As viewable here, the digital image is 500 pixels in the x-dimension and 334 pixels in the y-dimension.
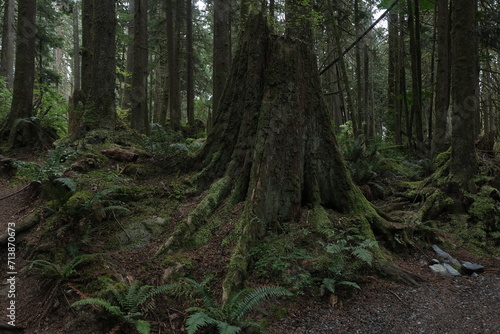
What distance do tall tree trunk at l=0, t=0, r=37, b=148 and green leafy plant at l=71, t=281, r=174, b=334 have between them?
23.2 feet

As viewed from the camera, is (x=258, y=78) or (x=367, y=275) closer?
(x=367, y=275)

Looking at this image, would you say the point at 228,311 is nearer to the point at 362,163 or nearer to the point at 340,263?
the point at 340,263

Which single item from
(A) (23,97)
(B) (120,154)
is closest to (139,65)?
(A) (23,97)

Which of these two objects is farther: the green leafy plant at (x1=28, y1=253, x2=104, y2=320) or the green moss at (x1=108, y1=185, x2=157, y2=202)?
the green moss at (x1=108, y1=185, x2=157, y2=202)

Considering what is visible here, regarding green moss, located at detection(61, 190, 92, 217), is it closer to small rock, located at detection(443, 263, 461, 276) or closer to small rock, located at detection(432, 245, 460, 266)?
small rock, located at detection(443, 263, 461, 276)

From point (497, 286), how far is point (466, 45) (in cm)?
520

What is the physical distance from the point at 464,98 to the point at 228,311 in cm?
669

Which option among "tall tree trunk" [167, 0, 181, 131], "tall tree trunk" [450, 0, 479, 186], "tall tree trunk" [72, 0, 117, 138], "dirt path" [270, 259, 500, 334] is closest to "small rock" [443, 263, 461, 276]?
"dirt path" [270, 259, 500, 334]

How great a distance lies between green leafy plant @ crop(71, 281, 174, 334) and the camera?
2.67 metres

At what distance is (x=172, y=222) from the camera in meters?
4.63

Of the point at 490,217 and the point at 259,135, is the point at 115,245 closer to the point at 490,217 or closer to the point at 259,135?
the point at 259,135

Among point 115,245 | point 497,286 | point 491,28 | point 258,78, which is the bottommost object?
point 497,286

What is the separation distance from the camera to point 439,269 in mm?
4395

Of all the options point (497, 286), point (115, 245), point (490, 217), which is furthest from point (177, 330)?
point (490, 217)
